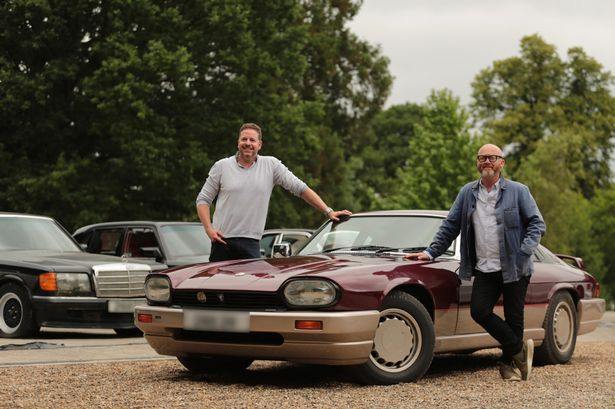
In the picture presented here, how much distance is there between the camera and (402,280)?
7.95m

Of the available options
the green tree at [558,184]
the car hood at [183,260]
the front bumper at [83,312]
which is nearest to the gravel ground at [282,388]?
the front bumper at [83,312]

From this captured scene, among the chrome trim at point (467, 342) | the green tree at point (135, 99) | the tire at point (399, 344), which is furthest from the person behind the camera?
the green tree at point (135, 99)

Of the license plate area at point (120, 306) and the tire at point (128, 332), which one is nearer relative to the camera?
the license plate area at point (120, 306)

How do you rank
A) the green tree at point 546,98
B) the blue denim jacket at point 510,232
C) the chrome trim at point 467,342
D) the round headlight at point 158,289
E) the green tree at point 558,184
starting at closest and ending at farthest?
the round headlight at point 158,289, the blue denim jacket at point 510,232, the chrome trim at point 467,342, the green tree at point 558,184, the green tree at point 546,98

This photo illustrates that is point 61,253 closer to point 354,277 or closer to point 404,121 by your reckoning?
point 354,277

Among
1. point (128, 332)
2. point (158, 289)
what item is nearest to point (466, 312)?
point (158, 289)

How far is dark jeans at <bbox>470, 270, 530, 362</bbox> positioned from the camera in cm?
834

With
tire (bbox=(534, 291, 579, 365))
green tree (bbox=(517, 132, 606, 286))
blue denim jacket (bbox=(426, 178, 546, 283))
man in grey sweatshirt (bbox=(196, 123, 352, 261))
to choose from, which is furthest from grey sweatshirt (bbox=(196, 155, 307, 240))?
green tree (bbox=(517, 132, 606, 286))

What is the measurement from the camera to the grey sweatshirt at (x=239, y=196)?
894 cm

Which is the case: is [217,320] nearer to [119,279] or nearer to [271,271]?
[271,271]

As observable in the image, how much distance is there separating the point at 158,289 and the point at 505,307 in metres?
2.62

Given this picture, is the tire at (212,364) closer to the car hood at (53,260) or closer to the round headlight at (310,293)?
the round headlight at (310,293)

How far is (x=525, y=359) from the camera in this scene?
8.49 metres

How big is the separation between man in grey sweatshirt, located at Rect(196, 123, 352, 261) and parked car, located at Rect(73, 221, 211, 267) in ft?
19.6
